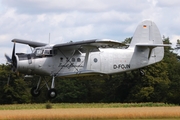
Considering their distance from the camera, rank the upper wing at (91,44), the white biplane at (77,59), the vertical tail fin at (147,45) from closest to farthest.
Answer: the upper wing at (91,44) < the white biplane at (77,59) < the vertical tail fin at (147,45)

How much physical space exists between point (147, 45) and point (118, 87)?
141 ft

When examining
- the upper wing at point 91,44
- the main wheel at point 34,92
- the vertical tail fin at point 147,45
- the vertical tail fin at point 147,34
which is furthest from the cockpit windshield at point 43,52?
the vertical tail fin at point 147,34

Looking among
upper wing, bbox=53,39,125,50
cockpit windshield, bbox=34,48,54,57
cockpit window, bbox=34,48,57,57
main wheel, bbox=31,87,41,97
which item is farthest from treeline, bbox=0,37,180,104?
cockpit windshield, bbox=34,48,54,57

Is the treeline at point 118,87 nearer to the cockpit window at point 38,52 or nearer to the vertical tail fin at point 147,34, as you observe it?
the vertical tail fin at point 147,34

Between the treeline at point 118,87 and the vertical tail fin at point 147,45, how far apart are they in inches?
1012

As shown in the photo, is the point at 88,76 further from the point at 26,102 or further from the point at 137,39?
the point at 26,102

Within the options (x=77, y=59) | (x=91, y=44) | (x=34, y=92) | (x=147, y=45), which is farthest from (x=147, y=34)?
(x=34, y=92)

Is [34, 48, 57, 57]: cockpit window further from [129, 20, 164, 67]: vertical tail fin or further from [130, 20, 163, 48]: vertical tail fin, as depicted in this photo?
[130, 20, 163, 48]: vertical tail fin

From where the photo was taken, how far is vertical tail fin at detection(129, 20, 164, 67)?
158ft

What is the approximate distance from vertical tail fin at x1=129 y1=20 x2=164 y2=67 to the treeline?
25714 millimetres

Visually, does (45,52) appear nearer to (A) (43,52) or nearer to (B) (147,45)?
(A) (43,52)

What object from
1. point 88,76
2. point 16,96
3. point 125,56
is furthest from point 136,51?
point 16,96

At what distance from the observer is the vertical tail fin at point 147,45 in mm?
48188

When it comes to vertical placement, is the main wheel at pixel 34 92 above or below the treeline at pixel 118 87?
above
